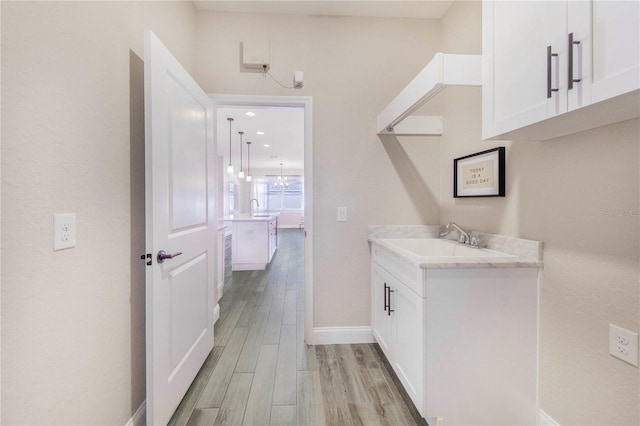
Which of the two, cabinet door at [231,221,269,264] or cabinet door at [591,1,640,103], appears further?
cabinet door at [231,221,269,264]

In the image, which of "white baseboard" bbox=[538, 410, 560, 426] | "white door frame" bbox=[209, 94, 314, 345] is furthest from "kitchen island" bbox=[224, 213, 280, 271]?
"white baseboard" bbox=[538, 410, 560, 426]

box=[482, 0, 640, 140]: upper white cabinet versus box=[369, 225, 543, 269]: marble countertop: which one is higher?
box=[482, 0, 640, 140]: upper white cabinet

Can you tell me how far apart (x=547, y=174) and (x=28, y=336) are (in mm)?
2183

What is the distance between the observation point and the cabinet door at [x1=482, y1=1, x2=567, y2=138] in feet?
3.01

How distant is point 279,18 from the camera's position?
2129mm

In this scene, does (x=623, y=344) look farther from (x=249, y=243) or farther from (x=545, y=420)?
(x=249, y=243)

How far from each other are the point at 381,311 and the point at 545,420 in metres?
0.97

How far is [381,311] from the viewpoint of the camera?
1924 millimetres

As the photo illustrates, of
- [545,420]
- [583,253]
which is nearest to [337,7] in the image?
[583,253]

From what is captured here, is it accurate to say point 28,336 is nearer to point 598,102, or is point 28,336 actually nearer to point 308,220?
point 308,220

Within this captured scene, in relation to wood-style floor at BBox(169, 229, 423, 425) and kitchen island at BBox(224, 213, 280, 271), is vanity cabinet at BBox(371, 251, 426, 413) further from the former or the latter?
kitchen island at BBox(224, 213, 280, 271)

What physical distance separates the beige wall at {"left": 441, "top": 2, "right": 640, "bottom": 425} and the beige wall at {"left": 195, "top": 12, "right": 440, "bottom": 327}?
850 millimetres

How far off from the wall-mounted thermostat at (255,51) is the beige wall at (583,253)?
184 centimetres

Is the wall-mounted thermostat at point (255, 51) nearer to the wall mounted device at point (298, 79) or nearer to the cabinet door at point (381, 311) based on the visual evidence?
the wall mounted device at point (298, 79)
